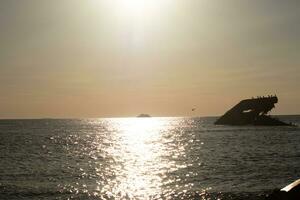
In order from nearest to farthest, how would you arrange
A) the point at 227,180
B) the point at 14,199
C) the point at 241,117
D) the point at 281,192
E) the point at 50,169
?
the point at 281,192 → the point at 14,199 → the point at 227,180 → the point at 50,169 → the point at 241,117

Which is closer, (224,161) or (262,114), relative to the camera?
(224,161)

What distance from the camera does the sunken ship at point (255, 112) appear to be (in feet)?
417

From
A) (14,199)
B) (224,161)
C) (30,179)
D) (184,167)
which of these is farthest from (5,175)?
(224,161)

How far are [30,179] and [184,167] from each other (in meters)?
16.7

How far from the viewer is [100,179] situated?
3909 centimetres

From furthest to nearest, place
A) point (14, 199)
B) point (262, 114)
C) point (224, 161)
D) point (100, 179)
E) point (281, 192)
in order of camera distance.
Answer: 1. point (262, 114)
2. point (224, 161)
3. point (100, 179)
4. point (14, 199)
5. point (281, 192)

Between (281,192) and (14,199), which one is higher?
(281,192)

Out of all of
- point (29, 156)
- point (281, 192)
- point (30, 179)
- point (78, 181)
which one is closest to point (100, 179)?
point (78, 181)

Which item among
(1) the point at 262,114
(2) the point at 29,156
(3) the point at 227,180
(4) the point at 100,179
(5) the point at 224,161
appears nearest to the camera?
(3) the point at 227,180

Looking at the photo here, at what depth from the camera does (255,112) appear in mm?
136375

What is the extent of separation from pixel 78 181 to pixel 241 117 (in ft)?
369

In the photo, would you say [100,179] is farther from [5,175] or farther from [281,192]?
[281,192]

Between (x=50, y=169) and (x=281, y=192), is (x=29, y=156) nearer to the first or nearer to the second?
(x=50, y=169)

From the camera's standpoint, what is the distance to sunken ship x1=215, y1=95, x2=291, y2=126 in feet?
417
